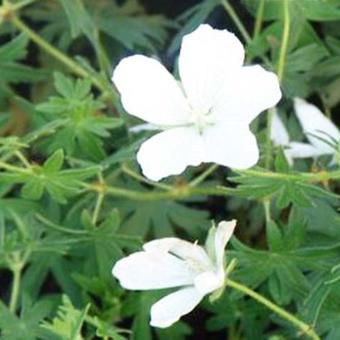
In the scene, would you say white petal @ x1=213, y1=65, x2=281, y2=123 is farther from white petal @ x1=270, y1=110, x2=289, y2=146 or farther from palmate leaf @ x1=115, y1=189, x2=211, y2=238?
palmate leaf @ x1=115, y1=189, x2=211, y2=238

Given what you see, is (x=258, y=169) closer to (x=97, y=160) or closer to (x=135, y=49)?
(x=97, y=160)

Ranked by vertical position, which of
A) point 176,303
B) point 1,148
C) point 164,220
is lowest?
point 164,220

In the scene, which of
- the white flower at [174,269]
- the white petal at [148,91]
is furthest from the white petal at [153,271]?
the white petal at [148,91]

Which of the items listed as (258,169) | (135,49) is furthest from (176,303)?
(135,49)

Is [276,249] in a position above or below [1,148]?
below

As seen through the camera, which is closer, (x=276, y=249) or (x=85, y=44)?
(x=276, y=249)

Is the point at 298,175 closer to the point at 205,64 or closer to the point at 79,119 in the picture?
the point at 205,64

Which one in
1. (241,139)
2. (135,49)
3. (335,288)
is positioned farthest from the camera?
(135,49)
